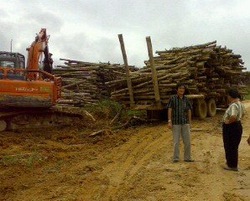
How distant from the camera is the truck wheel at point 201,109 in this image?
15.7 metres

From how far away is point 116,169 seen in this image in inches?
329

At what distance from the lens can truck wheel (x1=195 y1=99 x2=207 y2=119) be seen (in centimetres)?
1567

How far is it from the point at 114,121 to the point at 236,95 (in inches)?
322

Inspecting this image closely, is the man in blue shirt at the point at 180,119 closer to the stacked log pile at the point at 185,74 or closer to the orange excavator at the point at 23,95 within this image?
the stacked log pile at the point at 185,74

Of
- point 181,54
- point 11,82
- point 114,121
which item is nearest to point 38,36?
point 11,82

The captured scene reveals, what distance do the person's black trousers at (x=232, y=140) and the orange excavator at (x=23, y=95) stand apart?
7.04m

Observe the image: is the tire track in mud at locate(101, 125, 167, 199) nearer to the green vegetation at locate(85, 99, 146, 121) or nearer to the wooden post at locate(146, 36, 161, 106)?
the wooden post at locate(146, 36, 161, 106)

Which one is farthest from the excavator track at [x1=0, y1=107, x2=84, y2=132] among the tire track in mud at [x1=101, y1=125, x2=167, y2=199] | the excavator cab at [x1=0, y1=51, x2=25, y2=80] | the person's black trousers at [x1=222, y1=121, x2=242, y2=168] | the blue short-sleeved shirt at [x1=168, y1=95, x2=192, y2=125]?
the person's black trousers at [x1=222, y1=121, x2=242, y2=168]

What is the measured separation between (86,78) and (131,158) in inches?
574

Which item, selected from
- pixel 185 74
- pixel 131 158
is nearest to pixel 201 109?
pixel 185 74

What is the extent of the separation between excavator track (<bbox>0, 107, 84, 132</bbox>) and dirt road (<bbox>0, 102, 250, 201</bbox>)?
2.30ft

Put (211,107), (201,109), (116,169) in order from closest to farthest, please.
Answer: (116,169) < (201,109) < (211,107)

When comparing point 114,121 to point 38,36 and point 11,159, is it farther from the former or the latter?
point 11,159

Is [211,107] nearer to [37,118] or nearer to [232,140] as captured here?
[37,118]
